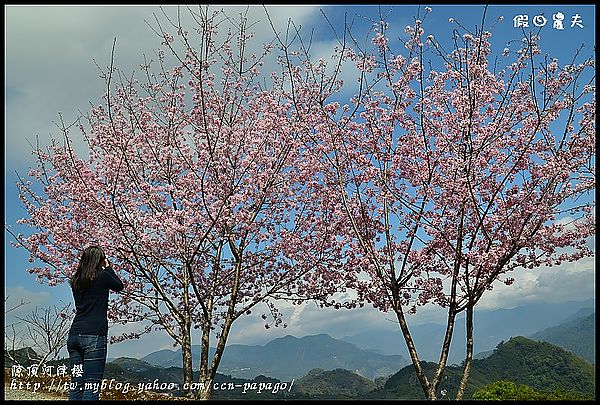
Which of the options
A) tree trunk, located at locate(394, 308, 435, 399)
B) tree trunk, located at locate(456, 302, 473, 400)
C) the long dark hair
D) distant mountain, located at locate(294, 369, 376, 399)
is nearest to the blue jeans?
the long dark hair

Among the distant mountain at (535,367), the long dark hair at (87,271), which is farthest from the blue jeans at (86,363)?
the distant mountain at (535,367)

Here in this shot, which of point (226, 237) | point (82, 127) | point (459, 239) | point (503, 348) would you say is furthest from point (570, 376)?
point (82, 127)

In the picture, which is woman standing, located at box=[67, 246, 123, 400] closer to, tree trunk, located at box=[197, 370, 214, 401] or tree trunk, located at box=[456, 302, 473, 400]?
tree trunk, located at box=[197, 370, 214, 401]

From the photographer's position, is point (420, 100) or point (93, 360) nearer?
point (93, 360)

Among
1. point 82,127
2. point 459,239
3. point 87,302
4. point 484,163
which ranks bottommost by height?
point 87,302

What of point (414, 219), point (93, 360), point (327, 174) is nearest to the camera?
point (93, 360)

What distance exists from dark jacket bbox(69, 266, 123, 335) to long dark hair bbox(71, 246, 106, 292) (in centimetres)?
5

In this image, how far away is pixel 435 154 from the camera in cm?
1002

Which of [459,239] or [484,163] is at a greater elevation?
[484,163]

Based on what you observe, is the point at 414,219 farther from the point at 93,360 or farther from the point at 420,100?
the point at 93,360

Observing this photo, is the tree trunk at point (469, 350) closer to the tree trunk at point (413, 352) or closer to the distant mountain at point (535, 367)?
the tree trunk at point (413, 352)

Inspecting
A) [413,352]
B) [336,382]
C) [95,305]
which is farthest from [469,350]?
[336,382]

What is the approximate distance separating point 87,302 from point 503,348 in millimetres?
25517

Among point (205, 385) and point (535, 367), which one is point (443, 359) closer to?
point (205, 385)
